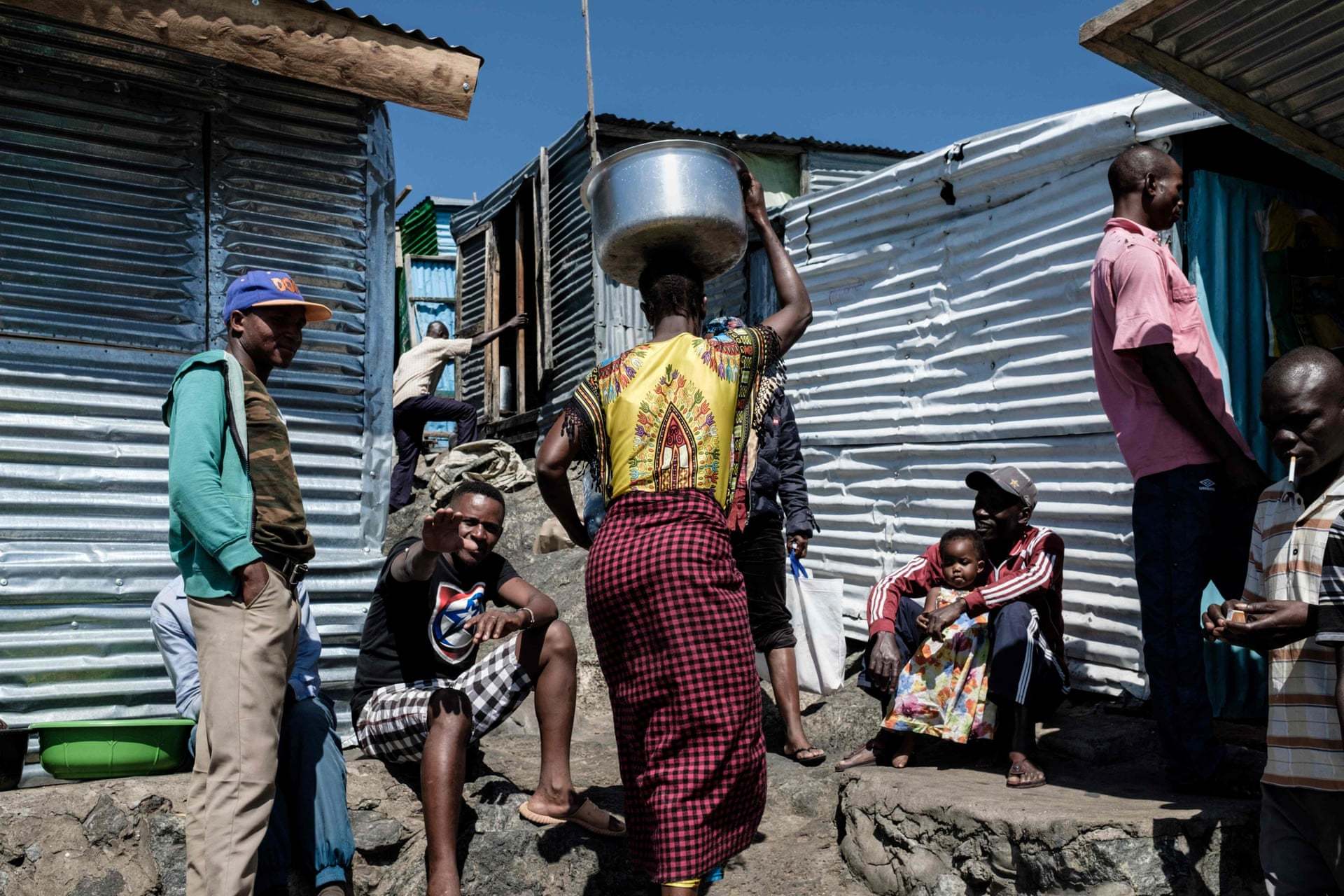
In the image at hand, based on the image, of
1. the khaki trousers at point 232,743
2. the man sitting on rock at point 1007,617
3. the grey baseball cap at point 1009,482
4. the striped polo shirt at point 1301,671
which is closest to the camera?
the striped polo shirt at point 1301,671

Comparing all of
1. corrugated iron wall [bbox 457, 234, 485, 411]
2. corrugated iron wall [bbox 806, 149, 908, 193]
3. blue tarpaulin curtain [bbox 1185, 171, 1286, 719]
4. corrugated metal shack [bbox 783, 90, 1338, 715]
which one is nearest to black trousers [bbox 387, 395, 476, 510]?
corrugated iron wall [bbox 457, 234, 485, 411]

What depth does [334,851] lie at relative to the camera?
136 inches

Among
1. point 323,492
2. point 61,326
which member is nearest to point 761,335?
point 323,492

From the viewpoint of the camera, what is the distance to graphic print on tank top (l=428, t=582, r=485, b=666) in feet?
12.6

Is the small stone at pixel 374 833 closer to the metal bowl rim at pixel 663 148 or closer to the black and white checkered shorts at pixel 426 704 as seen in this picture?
the black and white checkered shorts at pixel 426 704

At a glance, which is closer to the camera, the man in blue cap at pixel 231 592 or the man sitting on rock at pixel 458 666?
the man in blue cap at pixel 231 592

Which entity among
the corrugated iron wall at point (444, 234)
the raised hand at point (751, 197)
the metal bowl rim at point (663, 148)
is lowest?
the raised hand at point (751, 197)

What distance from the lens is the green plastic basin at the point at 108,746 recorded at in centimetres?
361

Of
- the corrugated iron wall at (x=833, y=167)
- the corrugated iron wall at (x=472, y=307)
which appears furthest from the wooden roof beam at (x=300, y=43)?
the corrugated iron wall at (x=472, y=307)

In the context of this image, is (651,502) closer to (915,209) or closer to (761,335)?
(761,335)

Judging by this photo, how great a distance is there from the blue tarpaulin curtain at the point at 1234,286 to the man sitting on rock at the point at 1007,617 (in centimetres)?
93

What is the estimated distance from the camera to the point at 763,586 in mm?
4512

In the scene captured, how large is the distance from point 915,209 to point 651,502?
4116mm

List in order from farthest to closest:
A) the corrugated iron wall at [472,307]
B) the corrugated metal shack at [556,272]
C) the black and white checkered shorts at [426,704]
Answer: the corrugated iron wall at [472,307] < the corrugated metal shack at [556,272] < the black and white checkered shorts at [426,704]
